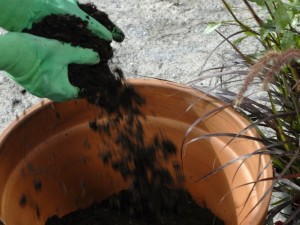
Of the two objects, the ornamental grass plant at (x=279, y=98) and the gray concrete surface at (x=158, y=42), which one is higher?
A: the ornamental grass plant at (x=279, y=98)

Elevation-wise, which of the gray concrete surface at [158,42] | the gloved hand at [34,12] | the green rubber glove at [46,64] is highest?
the gloved hand at [34,12]

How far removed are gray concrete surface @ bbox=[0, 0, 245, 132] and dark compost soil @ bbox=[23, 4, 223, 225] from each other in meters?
0.74

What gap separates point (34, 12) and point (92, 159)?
0.49 m

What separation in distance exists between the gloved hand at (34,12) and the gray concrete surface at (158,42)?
834 mm

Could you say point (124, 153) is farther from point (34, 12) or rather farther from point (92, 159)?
point (34, 12)

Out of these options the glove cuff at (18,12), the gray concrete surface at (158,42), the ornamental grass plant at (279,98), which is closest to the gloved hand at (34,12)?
the glove cuff at (18,12)

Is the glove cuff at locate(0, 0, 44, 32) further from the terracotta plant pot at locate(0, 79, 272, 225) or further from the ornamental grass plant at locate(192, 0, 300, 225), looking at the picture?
the ornamental grass plant at locate(192, 0, 300, 225)

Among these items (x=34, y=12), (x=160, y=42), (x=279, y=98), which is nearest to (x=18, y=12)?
(x=34, y=12)

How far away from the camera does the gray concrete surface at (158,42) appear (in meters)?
2.46

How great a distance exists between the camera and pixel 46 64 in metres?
1.42

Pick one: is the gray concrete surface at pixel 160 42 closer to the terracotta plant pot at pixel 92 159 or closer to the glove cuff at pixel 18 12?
the terracotta plant pot at pixel 92 159

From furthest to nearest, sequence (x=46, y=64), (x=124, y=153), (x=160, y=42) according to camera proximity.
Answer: (x=160, y=42)
(x=124, y=153)
(x=46, y=64)

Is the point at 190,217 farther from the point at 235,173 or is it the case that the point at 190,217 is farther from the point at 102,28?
the point at 102,28

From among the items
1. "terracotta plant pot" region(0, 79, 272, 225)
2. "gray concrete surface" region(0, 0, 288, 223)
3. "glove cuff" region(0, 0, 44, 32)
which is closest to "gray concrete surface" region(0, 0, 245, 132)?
"gray concrete surface" region(0, 0, 288, 223)
